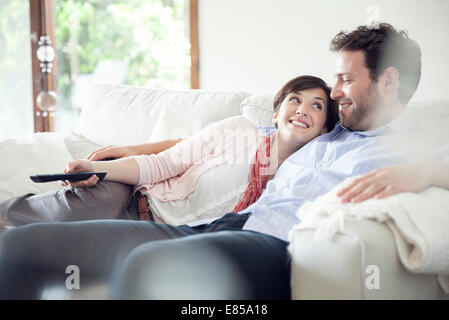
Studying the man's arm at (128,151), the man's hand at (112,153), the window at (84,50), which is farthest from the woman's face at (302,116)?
the window at (84,50)

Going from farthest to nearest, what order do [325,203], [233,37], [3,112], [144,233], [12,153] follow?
[3,112]
[233,37]
[12,153]
[144,233]
[325,203]

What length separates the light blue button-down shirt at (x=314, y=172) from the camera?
120cm

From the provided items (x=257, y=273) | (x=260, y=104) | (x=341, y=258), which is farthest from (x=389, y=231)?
(x=260, y=104)

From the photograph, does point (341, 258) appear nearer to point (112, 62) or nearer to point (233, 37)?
point (233, 37)

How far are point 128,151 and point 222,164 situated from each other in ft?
1.13

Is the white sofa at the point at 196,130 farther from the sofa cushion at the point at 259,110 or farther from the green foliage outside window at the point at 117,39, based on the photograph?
the green foliage outside window at the point at 117,39

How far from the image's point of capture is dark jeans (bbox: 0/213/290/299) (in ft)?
2.92

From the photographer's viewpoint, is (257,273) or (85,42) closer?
(257,273)

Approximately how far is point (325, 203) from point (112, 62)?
10.6 feet

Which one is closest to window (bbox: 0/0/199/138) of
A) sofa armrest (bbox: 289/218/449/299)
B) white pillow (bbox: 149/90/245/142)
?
white pillow (bbox: 149/90/245/142)

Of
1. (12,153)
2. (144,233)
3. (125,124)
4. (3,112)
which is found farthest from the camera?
(3,112)

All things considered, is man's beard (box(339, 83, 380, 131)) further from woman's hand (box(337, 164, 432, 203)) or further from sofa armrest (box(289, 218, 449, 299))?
sofa armrest (box(289, 218, 449, 299))

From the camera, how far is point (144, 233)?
1.19 m

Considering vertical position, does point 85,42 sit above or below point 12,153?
above
